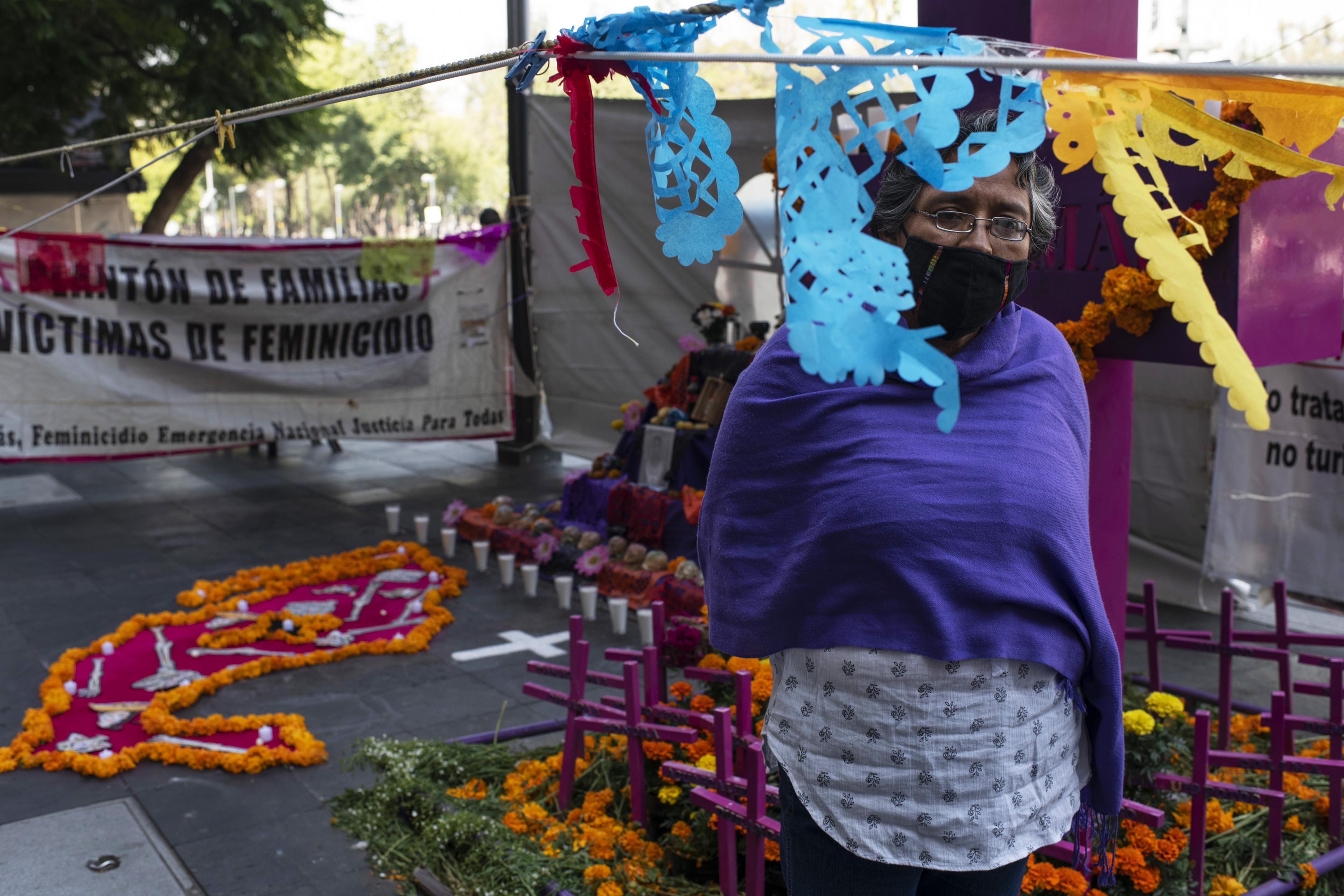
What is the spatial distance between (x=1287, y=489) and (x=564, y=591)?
3.96m

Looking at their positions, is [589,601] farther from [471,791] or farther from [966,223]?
[966,223]

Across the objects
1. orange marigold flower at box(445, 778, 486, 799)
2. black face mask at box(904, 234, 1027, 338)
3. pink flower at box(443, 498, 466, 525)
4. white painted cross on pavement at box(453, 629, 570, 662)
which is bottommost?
white painted cross on pavement at box(453, 629, 570, 662)

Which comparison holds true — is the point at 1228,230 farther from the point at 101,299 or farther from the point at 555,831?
the point at 101,299

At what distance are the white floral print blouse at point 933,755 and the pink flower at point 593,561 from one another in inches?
196

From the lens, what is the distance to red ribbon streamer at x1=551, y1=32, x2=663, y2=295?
1.81 m

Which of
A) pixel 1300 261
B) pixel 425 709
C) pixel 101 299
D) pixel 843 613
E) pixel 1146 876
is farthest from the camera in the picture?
pixel 101 299

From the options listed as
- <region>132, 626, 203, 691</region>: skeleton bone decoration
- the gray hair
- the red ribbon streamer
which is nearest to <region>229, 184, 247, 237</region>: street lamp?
<region>132, 626, 203, 691</region>: skeleton bone decoration

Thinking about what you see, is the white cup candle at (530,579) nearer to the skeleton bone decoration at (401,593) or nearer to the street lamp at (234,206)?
the skeleton bone decoration at (401,593)

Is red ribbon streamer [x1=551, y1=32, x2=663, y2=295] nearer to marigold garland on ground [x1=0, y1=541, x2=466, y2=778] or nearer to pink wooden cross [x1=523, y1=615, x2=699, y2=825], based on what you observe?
pink wooden cross [x1=523, y1=615, x2=699, y2=825]

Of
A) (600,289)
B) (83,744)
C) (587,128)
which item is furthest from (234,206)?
(587,128)

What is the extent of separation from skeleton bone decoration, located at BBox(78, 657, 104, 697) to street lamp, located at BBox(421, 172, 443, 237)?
2264cm

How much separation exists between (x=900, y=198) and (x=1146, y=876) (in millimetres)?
2187

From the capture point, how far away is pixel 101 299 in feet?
29.0

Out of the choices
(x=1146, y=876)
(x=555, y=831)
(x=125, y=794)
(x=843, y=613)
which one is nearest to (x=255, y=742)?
(x=125, y=794)
